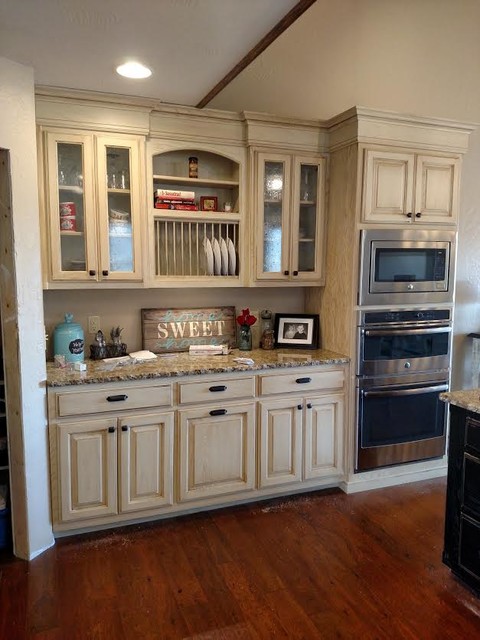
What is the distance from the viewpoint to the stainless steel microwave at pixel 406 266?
292 cm

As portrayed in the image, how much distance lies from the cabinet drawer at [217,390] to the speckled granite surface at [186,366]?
0.23 feet

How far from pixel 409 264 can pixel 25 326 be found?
227cm

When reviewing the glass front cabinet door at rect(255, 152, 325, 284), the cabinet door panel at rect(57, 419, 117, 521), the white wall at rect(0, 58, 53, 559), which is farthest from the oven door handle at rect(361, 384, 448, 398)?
the white wall at rect(0, 58, 53, 559)

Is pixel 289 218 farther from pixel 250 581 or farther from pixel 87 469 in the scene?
pixel 250 581

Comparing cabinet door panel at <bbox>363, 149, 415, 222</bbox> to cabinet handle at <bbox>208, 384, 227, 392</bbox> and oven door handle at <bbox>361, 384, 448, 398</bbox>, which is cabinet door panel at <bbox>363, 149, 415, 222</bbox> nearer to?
oven door handle at <bbox>361, 384, 448, 398</bbox>

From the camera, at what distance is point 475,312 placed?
388 centimetres

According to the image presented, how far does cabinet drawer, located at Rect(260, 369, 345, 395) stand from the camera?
111 inches

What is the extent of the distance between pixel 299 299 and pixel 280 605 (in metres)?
2.02

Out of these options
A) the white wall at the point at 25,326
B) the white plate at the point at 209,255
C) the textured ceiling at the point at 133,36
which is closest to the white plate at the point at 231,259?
the white plate at the point at 209,255

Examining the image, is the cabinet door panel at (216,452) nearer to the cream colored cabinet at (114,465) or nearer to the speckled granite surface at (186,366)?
the cream colored cabinet at (114,465)

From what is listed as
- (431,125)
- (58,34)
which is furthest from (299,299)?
(58,34)

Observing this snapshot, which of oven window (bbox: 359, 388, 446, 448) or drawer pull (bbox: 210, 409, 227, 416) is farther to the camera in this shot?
oven window (bbox: 359, 388, 446, 448)

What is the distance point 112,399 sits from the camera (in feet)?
8.12

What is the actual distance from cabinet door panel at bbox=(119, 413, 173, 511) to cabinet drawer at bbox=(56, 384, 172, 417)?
0.25ft
